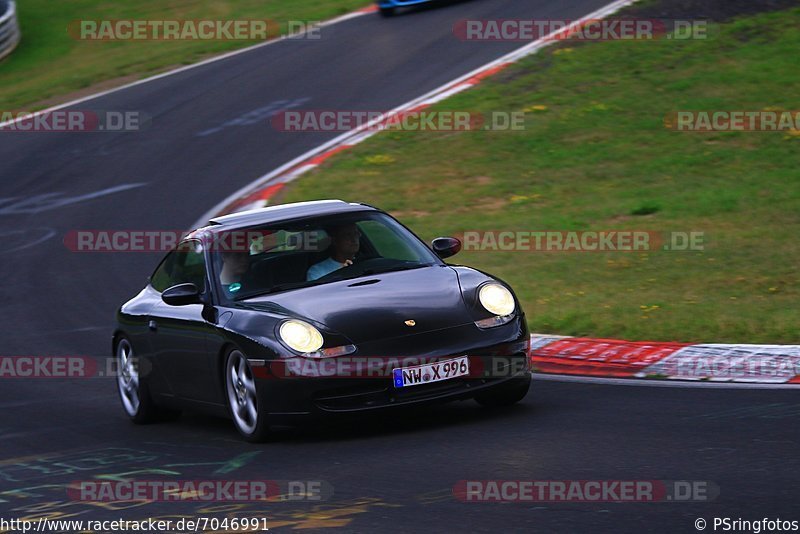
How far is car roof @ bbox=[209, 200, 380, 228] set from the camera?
8.84 metres

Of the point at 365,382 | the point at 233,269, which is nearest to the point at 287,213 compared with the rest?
the point at 233,269

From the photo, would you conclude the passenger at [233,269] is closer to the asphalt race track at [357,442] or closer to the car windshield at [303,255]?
the car windshield at [303,255]

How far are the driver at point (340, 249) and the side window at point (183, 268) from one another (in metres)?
0.77

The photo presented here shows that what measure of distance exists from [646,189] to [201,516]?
10.4 meters

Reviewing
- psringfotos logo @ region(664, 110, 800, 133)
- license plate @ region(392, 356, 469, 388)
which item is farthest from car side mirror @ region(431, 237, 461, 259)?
psringfotos logo @ region(664, 110, 800, 133)

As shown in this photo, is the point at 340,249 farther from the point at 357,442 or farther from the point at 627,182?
the point at 627,182

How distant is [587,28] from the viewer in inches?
920

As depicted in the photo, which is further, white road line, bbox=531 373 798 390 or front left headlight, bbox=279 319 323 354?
white road line, bbox=531 373 798 390

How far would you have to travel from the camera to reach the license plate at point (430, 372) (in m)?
7.56

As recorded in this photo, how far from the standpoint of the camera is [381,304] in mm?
7836

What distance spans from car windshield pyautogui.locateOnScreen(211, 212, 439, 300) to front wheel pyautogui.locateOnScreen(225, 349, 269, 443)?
0.51m

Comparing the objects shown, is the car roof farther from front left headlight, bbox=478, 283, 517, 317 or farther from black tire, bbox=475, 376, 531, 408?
black tire, bbox=475, 376, 531, 408

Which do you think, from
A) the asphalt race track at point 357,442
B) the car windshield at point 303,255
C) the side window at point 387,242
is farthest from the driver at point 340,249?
the asphalt race track at point 357,442

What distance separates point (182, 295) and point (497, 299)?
1.96m
